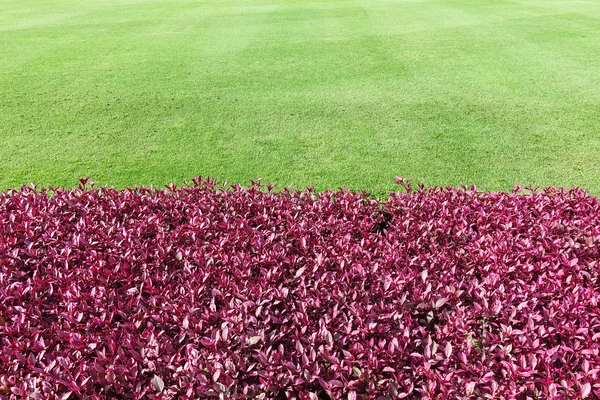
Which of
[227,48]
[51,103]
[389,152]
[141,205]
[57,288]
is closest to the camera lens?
[57,288]

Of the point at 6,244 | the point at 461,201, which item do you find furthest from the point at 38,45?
the point at 461,201

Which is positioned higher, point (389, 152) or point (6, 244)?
point (6, 244)

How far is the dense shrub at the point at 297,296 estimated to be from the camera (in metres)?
2.10

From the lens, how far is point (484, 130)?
639 cm

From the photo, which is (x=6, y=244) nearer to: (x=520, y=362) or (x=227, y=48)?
(x=520, y=362)

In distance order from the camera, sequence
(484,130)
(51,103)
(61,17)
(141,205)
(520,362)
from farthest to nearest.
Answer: (61,17), (51,103), (484,130), (141,205), (520,362)

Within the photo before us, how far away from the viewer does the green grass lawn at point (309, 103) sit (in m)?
5.57

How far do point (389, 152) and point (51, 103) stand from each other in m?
4.60

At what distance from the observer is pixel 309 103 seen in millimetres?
7328

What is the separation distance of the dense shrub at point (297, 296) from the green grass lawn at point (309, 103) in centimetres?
171

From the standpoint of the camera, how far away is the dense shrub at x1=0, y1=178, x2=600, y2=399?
210 centimetres

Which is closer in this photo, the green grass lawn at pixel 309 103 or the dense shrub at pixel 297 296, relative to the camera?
the dense shrub at pixel 297 296

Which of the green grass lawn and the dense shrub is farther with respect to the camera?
the green grass lawn

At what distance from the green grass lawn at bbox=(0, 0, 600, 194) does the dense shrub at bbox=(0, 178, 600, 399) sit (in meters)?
1.71
